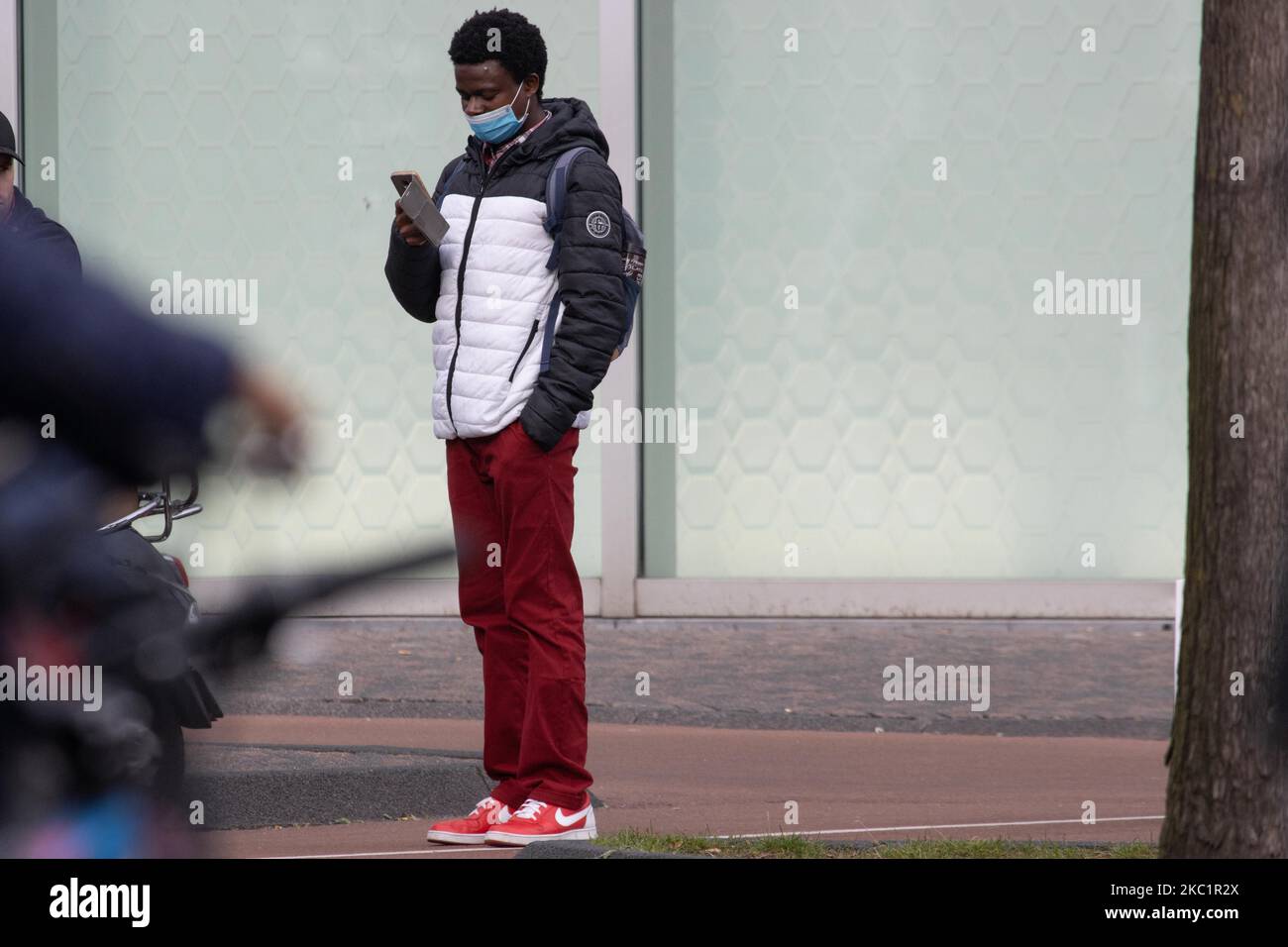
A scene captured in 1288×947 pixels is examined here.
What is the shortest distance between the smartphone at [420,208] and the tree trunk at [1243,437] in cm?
200

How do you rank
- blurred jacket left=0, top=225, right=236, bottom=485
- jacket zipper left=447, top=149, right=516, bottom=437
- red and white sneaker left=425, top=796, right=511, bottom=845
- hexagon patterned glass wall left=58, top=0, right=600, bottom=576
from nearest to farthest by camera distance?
blurred jacket left=0, top=225, right=236, bottom=485
jacket zipper left=447, top=149, right=516, bottom=437
red and white sneaker left=425, top=796, right=511, bottom=845
hexagon patterned glass wall left=58, top=0, right=600, bottom=576

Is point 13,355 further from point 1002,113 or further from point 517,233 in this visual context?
point 1002,113

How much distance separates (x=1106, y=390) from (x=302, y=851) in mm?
6626

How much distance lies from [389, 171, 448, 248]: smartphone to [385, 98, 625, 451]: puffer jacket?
0.07m

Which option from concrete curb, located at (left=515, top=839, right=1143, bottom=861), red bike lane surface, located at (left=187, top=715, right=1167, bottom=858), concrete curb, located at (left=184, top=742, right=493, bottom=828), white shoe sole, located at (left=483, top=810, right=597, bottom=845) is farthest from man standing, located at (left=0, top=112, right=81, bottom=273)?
concrete curb, located at (left=184, top=742, right=493, bottom=828)

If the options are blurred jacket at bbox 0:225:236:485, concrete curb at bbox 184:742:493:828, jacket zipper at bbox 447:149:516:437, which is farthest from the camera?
concrete curb at bbox 184:742:493:828

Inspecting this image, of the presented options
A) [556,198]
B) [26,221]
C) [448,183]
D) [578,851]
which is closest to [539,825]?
[578,851]

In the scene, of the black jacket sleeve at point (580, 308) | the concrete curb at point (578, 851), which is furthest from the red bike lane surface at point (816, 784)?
the black jacket sleeve at point (580, 308)

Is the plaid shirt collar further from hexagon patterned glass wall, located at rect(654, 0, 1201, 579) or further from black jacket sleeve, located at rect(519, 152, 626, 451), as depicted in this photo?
hexagon patterned glass wall, located at rect(654, 0, 1201, 579)

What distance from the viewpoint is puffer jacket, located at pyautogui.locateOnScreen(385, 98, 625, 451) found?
5.20m

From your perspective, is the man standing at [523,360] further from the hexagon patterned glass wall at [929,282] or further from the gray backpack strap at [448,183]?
the hexagon patterned glass wall at [929,282]

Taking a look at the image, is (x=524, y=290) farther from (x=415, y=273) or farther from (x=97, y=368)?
(x=97, y=368)

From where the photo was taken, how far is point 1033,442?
11070mm
